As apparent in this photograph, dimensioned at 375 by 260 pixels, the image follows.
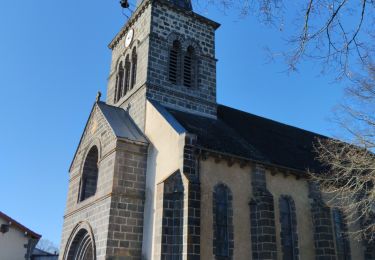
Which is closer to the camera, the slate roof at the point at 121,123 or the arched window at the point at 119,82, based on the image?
the slate roof at the point at 121,123

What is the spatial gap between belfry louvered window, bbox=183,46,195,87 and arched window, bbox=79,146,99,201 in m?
5.10

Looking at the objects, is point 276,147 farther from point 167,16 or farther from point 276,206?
point 167,16

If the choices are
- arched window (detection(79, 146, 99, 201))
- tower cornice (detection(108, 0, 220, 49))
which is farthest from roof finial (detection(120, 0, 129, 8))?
tower cornice (detection(108, 0, 220, 49))

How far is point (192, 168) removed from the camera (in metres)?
13.2

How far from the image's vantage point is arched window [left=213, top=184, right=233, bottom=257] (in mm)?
13055

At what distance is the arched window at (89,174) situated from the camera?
1748 centimetres

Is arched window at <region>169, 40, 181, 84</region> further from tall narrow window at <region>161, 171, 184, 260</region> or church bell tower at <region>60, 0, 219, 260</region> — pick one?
tall narrow window at <region>161, 171, 184, 260</region>

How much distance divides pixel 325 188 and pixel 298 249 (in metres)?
2.69

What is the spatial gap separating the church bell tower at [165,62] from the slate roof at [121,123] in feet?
1.02

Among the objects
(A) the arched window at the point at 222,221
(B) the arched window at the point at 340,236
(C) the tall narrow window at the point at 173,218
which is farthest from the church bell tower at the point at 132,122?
(B) the arched window at the point at 340,236

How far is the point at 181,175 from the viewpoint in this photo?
13.0 meters

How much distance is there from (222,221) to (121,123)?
5.83 meters

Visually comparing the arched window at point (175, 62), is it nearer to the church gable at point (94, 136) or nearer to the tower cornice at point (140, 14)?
the tower cornice at point (140, 14)

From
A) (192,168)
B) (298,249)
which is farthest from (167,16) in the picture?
(298,249)
